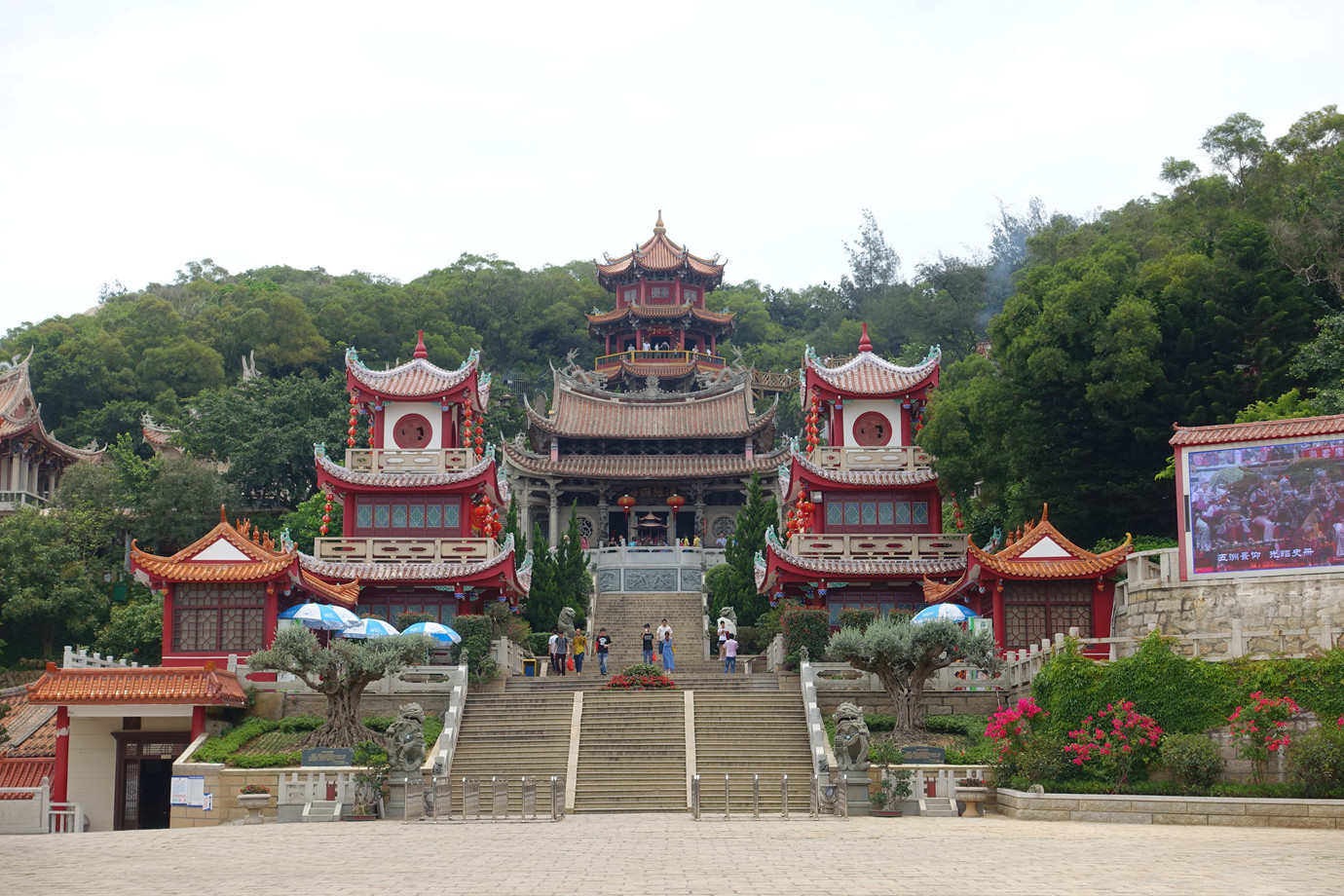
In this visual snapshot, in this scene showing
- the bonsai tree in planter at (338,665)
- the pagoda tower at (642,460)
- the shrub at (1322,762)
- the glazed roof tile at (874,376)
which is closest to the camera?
the shrub at (1322,762)

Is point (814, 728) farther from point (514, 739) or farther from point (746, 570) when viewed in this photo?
point (746, 570)

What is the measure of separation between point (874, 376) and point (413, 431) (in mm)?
14224

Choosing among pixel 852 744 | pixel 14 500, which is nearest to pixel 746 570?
pixel 852 744

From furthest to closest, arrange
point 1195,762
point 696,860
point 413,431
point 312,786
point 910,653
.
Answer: point 413,431, point 910,653, point 312,786, point 1195,762, point 696,860

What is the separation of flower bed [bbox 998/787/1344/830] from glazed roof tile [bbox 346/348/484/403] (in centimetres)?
2382

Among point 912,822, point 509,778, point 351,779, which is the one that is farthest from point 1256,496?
point 351,779

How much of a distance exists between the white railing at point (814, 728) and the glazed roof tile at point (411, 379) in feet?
52.2

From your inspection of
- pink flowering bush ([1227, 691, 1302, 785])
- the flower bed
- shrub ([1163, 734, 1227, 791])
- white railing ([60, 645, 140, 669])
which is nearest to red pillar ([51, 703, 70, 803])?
white railing ([60, 645, 140, 669])

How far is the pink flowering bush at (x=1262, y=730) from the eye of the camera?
20.9 meters

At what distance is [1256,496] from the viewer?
24.7m

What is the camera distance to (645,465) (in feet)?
178

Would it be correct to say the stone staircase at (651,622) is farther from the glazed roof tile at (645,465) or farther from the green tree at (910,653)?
the green tree at (910,653)

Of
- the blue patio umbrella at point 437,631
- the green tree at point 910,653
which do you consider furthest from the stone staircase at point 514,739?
the green tree at point 910,653

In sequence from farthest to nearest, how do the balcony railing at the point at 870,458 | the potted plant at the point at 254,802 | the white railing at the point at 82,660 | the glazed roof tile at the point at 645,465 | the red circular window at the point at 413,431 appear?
the glazed roof tile at the point at 645,465 → the red circular window at the point at 413,431 → the balcony railing at the point at 870,458 → the white railing at the point at 82,660 → the potted plant at the point at 254,802
